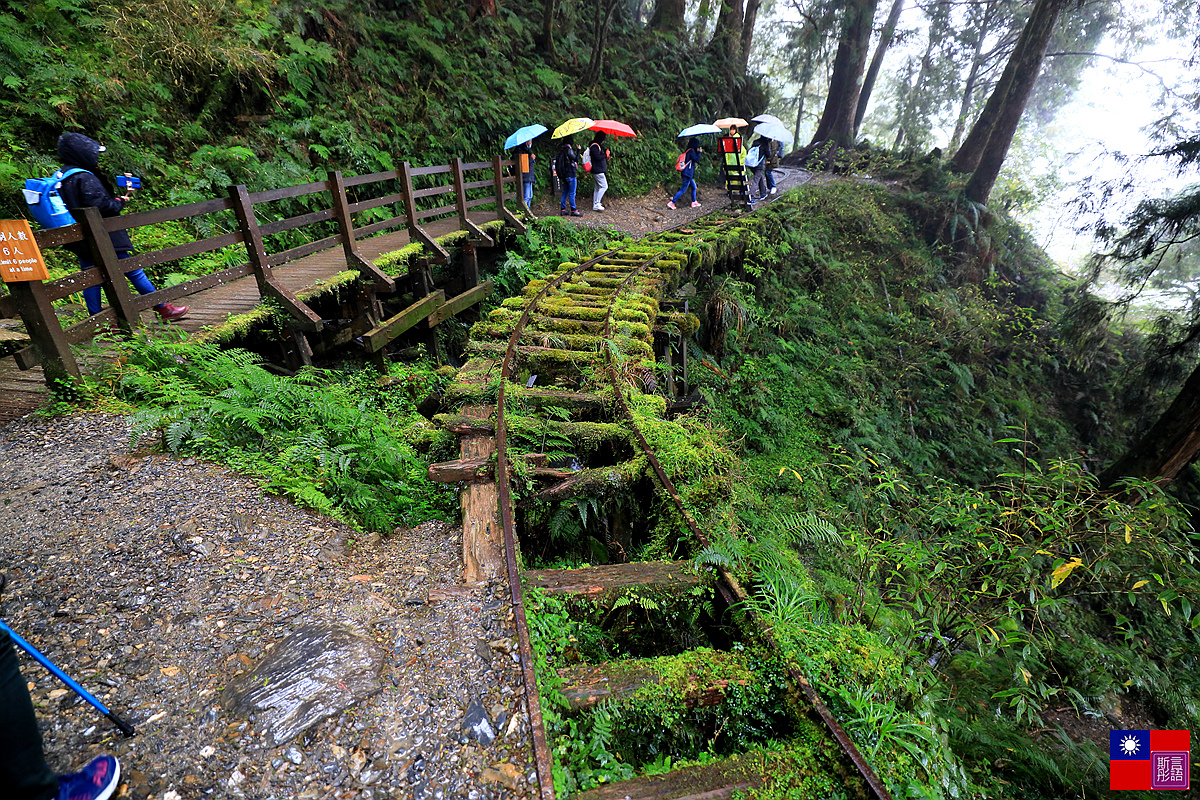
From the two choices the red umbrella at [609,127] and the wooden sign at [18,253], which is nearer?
the wooden sign at [18,253]

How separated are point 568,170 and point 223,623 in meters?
12.6

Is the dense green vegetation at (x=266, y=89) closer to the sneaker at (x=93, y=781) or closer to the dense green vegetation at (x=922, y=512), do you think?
the dense green vegetation at (x=922, y=512)

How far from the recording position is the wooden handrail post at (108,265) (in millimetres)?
4668

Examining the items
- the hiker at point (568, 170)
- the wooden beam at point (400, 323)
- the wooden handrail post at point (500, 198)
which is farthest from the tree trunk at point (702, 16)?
the wooden beam at point (400, 323)

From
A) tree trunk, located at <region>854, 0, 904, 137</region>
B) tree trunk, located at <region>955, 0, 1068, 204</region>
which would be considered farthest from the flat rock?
tree trunk, located at <region>854, 0, 904, 137</region>

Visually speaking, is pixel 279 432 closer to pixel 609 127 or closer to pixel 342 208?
pixel 342 208

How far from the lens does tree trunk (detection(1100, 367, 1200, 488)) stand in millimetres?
8297

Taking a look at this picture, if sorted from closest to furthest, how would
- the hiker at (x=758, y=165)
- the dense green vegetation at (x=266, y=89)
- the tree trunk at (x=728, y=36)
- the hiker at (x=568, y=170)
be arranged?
the dense green vegetation at (x=266, y=89) → the hiker at (x=568, y=170) → the hiker at (x=758, y=165) → the tree trunk at (x=728, y=36)

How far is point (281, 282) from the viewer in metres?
7.05

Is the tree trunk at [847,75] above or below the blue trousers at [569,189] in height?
above

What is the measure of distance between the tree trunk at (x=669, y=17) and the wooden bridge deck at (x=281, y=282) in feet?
55.2

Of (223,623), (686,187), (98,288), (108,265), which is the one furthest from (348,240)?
(686,187)

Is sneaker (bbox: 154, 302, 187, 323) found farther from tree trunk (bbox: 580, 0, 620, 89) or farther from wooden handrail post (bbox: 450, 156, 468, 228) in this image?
tree trunk (bbox: 580, 0, 620, 89)

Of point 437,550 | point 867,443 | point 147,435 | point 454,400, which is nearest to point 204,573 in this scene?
point 437,550
